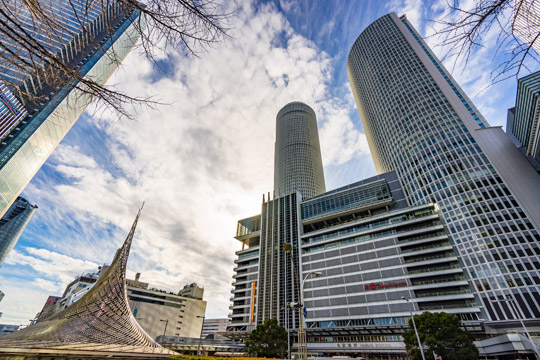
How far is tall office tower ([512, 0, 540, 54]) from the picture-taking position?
385 centimetres

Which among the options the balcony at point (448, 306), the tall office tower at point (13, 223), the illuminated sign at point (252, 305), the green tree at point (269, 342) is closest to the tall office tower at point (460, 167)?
the balcony at point (448, 306)

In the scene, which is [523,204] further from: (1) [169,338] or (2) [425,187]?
(1) [169,338]

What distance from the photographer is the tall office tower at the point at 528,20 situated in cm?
Answer: 385

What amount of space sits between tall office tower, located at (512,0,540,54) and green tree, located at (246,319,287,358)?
4189 cm

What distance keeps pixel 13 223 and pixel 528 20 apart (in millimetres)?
166417

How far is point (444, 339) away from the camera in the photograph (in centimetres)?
2684

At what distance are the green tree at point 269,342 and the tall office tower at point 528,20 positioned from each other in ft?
137

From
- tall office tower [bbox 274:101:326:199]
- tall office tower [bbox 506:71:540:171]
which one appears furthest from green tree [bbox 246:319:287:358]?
tall office tower [bbox 274:101:326:199]

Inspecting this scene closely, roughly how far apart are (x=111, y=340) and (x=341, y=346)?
45147 mm

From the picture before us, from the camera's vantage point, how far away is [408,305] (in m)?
41.4

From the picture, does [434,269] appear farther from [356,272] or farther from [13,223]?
[13,223]

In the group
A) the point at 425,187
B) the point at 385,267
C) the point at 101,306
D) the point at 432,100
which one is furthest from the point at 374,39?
the point at 101,306

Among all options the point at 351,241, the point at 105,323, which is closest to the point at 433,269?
the point at 351,241

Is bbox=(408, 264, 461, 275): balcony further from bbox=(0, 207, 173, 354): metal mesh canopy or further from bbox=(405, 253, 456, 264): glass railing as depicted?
bbox=(0, 207, 173, 354): metal mesh canopy
